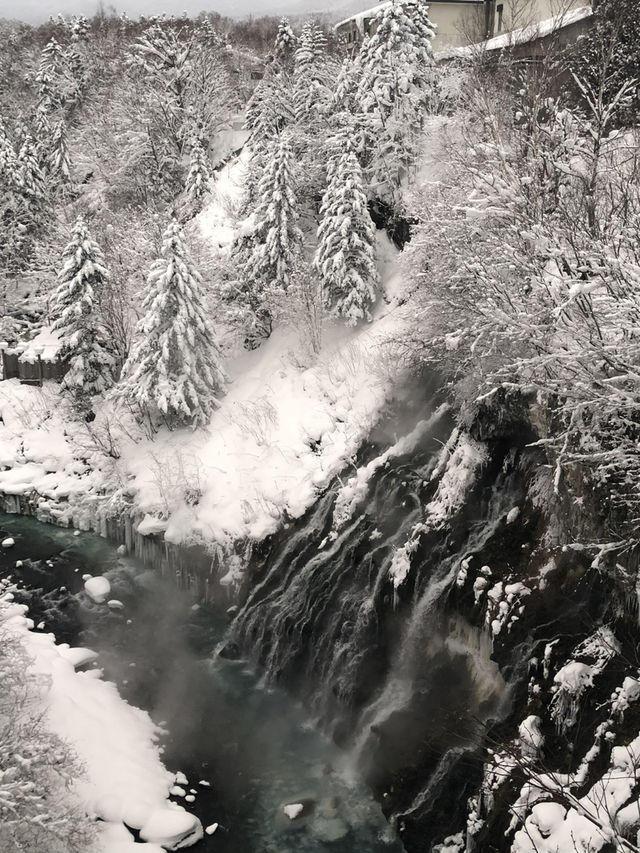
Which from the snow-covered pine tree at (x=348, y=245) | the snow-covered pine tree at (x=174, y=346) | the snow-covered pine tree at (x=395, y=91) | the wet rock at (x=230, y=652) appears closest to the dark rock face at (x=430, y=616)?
the wet rock at (x=230, y=652)

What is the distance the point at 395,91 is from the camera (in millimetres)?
24000

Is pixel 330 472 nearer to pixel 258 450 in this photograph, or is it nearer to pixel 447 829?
pixel 258 450

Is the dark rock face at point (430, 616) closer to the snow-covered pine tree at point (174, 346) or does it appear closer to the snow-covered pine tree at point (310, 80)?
the snow-covered pine tree at point (174, 346)

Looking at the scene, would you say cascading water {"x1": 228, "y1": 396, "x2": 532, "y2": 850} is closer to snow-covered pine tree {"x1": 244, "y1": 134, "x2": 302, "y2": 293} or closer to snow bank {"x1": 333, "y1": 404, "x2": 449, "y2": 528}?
snow bank {"x1": 333, "y1": 404, "x2": 449, "y2": 528}

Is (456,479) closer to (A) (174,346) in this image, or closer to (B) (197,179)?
(A) (174,346)

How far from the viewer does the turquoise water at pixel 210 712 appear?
1115 cm

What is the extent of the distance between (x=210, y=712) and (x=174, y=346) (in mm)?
11740

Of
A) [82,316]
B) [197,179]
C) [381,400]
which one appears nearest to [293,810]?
[381,400]

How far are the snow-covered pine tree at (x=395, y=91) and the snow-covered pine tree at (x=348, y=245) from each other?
3096mm

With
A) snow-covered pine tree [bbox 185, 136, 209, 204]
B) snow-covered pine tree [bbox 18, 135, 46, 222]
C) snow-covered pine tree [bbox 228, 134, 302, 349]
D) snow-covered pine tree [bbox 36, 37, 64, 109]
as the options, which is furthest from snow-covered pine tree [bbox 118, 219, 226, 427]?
snow-covered pine tree [bbox 36, 37, 64, 109]

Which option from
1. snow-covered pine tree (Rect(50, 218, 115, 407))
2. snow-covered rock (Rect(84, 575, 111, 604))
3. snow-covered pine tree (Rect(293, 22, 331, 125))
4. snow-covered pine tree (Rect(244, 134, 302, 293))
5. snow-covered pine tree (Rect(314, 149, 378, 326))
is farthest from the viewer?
snow-covered pine tree (Rect(293, 22, 331, 125))

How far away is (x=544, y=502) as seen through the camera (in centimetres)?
1205

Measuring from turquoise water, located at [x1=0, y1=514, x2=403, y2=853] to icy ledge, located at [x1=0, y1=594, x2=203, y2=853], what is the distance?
1.31 ft

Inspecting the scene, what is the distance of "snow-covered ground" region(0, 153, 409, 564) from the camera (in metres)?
18.3
